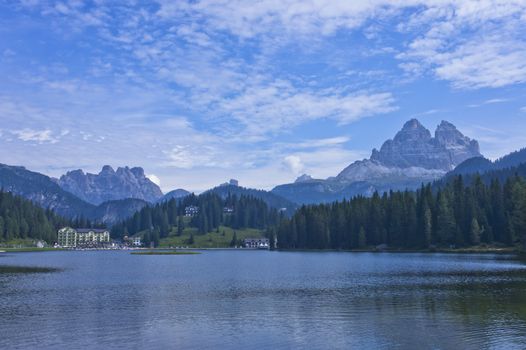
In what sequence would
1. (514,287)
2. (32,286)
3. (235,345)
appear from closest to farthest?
1. (235,345)
2. (514,287)
3. (32,286)

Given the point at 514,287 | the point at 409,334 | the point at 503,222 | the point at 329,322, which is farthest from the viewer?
the point at 503,222

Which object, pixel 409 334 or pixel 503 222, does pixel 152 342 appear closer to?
pixel 409 334

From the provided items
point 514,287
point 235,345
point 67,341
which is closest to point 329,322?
point 235,345

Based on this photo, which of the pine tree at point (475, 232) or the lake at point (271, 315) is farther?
the pine tree at point (475, 232)

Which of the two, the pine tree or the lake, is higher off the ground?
the pine tree

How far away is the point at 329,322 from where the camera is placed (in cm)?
4934

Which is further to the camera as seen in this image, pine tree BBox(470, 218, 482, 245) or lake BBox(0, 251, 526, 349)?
pine tree BBox(470, 218, 482, 245)

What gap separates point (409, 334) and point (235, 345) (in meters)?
14.5

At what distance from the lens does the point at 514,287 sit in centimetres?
7288

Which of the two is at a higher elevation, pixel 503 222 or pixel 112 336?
pixel 503 222

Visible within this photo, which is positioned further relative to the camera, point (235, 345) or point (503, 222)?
point (503, 222)

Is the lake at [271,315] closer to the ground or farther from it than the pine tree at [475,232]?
closer to the ground

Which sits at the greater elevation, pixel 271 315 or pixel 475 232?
pixel 475 232

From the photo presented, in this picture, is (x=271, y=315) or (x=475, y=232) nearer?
(x=271, y=315)
